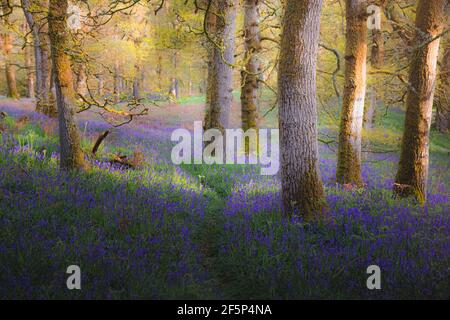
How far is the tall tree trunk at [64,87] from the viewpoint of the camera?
7215 millimetres

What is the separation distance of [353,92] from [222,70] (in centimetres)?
449

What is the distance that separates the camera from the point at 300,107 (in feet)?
19.3

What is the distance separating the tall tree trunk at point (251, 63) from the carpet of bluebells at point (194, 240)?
5.63 meters

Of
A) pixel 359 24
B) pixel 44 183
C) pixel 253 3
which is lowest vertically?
pixel 44 183

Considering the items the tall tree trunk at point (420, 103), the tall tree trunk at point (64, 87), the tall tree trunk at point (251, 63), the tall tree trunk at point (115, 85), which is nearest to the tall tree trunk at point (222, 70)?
the tall tree trunk at point (251, 63)

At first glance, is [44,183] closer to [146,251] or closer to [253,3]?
[146,251]

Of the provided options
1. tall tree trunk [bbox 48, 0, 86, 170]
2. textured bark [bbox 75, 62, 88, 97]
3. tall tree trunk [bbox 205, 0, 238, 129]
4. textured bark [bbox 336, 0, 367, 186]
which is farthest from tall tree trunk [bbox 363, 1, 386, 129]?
tall tree trunk [bbox 48, 0, 86, 170]

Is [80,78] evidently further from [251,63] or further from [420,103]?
[420,103]

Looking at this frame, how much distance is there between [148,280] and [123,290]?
30 cm

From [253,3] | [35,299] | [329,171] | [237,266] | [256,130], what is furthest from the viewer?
[256,130]

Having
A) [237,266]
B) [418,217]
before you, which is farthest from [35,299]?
[418,217]

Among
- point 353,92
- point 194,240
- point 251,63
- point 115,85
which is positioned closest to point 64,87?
point 194,240

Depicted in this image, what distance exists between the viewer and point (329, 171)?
472 inches

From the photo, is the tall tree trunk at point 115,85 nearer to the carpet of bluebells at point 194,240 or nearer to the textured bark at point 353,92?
the carpet of bluebells at point 194,240
